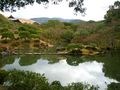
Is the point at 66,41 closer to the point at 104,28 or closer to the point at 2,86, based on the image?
the point at 104,28

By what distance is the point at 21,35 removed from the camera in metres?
49.8

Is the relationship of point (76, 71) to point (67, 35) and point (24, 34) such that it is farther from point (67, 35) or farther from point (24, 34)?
point (67, 35)

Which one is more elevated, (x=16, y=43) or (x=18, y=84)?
(x=18, y=84)

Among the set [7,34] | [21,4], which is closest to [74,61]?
[7,34]

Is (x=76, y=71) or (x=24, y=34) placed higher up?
(x=24, y=34)

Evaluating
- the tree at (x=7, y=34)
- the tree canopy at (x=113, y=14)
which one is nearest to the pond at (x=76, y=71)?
the tree at (x=7, y=34)

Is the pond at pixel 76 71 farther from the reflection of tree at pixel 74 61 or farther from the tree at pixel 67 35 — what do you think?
the tree at pixel 67 35

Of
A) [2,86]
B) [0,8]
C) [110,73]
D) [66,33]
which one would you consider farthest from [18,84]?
[66,33]

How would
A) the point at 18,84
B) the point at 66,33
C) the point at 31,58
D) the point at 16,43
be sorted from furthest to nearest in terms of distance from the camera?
the point at 66,33
the point at 16,43
the point at 31,58
the point at 18,84

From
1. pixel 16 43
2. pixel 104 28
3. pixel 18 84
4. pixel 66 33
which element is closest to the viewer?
pixel 18 84

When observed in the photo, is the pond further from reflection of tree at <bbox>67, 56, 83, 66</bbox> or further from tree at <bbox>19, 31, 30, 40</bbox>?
tree at <bbox>19, 31, 30, 40</bbox>

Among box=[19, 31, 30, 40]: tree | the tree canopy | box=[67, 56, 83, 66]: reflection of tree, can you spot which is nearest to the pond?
box=[67, 56, 83, 66]: reflection of tree

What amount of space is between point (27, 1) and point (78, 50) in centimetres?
3208

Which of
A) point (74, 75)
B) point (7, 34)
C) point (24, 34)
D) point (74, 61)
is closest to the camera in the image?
point (74, 75)
